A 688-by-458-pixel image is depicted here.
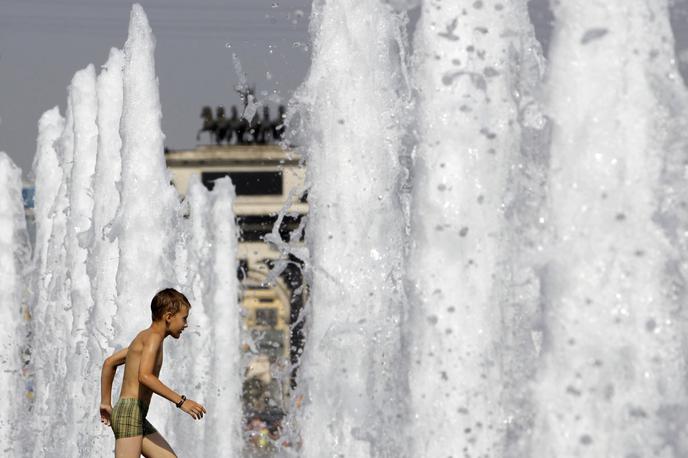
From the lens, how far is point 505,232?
10.9 metres

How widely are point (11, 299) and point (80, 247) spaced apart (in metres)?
4.07

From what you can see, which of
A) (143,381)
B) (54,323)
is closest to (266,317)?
(54,323)

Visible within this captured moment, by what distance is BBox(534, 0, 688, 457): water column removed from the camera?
8.46 meters

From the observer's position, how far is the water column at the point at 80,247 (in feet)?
62.5

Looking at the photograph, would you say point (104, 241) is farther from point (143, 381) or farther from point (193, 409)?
point (193, 409)

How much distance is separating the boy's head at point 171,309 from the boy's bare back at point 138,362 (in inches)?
3.5

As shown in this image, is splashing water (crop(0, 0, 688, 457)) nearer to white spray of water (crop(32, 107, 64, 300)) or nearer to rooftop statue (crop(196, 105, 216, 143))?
white spray of water (crop(32, 107, 64, 300))

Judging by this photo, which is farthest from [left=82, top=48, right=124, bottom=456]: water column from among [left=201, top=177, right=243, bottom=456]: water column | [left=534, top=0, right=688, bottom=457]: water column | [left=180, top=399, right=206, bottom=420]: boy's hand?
[left=534, top=0, right=688, bottom=457]: water column

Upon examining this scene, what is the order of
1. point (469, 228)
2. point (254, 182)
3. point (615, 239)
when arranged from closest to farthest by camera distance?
point (615, 239), point (469, 228), point (254, 182)

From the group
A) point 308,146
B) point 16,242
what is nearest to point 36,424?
point 16,242

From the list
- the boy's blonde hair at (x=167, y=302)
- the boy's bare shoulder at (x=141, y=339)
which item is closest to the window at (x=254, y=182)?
the boy's bare shoulder at (x=141, y=339)

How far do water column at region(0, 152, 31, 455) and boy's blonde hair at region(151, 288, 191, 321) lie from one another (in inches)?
484

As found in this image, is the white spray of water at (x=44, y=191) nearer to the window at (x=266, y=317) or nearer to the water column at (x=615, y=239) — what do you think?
the water column at (x=615, y=239)

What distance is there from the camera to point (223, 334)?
→ 28047mm
